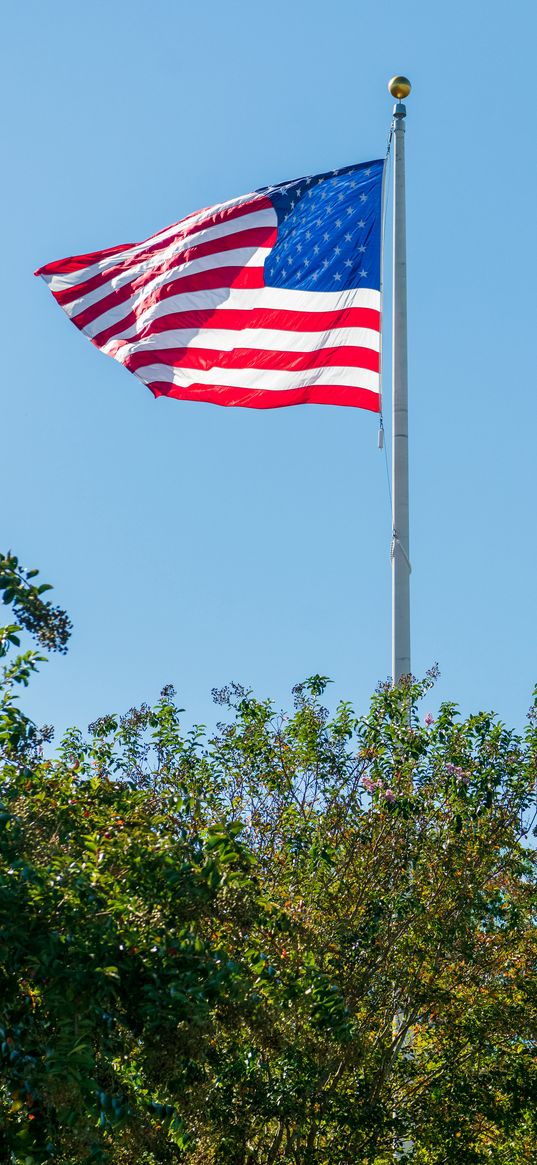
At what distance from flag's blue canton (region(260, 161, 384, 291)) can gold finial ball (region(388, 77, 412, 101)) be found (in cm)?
82

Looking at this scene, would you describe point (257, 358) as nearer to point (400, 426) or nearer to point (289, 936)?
point (400, 426)

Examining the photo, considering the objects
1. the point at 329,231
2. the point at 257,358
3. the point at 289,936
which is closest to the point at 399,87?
the point at 329,231

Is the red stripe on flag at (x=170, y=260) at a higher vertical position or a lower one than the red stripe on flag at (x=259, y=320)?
higher

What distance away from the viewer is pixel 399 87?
15438 mm

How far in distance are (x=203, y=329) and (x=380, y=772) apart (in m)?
6.02

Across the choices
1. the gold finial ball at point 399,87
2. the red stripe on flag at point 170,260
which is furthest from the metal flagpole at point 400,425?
the red stripe on flag at point 170,260

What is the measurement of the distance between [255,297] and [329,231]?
3.46ft

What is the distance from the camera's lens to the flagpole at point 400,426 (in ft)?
43.7

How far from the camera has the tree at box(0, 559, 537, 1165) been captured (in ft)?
23.1

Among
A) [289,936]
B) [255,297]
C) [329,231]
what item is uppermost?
[329,231]

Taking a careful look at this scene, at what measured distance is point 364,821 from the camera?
11008mm

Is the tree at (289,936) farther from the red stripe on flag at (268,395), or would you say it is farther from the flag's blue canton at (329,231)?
the flag's blue canton at (329,231)

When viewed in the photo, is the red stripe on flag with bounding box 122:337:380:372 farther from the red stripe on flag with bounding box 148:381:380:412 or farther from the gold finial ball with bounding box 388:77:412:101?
the gold finial ball with bounding box 388:77:412:101

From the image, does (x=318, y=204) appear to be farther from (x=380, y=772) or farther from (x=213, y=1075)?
(x=213, y=1075)
